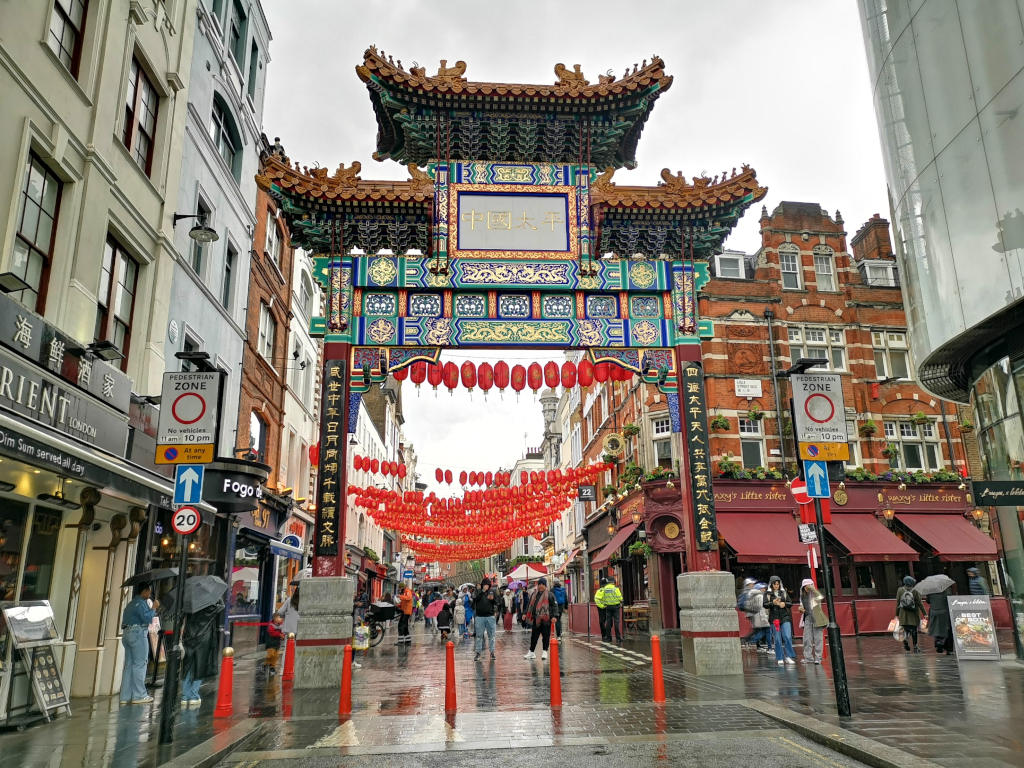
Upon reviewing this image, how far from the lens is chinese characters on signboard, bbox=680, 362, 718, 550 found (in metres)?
14.7

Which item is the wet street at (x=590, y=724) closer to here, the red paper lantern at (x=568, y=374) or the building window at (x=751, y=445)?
the red paper lantern at (x=568, y=374)

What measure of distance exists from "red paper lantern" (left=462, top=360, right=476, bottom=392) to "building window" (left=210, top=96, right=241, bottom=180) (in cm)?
911

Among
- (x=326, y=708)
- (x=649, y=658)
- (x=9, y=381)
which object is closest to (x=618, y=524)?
(x=649, y=658)

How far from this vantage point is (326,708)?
432 inches

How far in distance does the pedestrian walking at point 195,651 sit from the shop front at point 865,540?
59.1ft

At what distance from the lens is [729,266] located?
1222 inches

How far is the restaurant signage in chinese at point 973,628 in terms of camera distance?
15.6 meters

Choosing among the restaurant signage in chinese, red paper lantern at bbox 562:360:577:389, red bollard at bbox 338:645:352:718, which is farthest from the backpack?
red bollard at bbox 338:645:352:718

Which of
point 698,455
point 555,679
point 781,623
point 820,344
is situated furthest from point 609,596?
point 820,344

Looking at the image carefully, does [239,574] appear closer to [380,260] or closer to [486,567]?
[380,260]

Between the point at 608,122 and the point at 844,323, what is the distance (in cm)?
1895

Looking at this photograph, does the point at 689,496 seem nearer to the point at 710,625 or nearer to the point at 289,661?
the point at 710,625

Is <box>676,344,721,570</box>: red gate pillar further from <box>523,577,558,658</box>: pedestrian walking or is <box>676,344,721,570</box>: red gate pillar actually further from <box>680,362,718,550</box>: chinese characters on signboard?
<box>523,577,558,658</box>: pedestrian walking

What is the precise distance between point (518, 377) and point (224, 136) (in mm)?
11178
